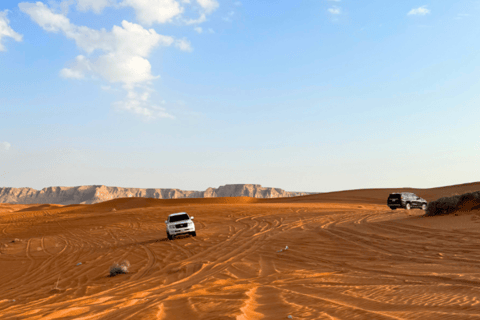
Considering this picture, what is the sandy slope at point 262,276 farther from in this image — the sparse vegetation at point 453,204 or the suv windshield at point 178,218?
the sparse vegetation at point 453,204

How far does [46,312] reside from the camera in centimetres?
620

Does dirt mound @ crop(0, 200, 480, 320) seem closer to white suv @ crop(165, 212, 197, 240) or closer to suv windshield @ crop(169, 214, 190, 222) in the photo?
white suv @ crop(165, 212, 197, 240)

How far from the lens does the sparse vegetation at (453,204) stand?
18.7m

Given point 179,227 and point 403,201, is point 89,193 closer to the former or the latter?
point 403,201

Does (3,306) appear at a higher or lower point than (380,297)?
lower

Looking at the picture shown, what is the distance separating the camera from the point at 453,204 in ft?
62.2

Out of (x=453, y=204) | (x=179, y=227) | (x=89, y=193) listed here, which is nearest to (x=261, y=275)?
(x=179, y=227)

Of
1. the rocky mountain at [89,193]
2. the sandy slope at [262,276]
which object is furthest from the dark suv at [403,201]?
the rocky mountain at [89,193]

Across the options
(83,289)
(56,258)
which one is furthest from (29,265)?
(83,289)

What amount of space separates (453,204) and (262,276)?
15470 millimetres

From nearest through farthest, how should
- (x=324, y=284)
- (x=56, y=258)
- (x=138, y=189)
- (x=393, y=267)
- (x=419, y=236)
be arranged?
(x=324, y=284) < (x=393, y=267) < (x=419, y=236) < (x=56, y=258) < (x=138, y=189)

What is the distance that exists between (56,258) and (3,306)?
7559mm

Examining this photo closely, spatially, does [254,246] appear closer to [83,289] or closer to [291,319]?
[83,289]

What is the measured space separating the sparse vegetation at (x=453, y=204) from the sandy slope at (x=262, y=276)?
2.16 m
